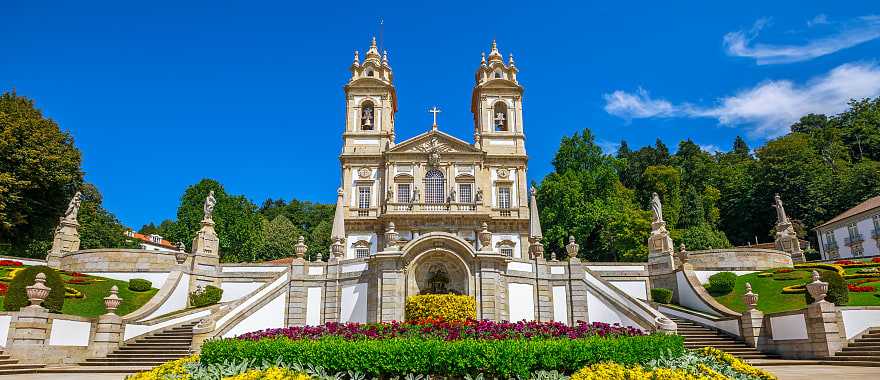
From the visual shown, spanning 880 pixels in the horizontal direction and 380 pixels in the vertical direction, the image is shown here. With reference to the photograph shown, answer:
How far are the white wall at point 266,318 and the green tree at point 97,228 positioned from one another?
28018 millimetres

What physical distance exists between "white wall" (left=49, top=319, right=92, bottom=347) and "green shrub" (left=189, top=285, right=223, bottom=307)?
629 cm

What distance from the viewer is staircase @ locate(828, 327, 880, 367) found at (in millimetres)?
13984

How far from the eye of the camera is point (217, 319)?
691 inches

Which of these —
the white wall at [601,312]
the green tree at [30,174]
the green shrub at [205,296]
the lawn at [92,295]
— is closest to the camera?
the lawn at [92,295]

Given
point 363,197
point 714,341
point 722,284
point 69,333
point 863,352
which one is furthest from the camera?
point 363,197

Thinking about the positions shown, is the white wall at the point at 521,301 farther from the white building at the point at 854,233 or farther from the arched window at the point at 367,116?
the white building at the point at 854,233

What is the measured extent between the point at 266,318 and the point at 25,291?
25.2 ft

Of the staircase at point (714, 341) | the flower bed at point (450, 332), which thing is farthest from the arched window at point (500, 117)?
the flower bed at point (450, 332)

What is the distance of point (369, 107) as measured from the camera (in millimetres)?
40594

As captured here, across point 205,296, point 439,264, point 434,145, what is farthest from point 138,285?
point 434,145

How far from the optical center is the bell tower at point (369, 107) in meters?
38.9

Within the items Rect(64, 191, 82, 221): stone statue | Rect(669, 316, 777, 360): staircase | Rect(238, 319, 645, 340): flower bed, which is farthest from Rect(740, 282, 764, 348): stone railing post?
Rect(64, 191, 82, 221): stone statue

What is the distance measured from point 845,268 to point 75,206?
40798mm

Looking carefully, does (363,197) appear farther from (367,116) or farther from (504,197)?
(504,197)
